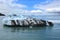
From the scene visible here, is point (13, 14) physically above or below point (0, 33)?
above

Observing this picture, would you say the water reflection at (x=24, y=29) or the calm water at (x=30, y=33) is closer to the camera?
the calm water at (x=30, y=33)

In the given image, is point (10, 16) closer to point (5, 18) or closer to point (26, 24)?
point (5, 18)

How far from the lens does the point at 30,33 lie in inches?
168

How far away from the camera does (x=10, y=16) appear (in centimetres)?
441

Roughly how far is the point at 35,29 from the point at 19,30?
1.33 ft

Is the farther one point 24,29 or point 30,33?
point 24,29

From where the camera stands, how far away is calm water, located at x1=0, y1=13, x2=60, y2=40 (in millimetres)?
3992

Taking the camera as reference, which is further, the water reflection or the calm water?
the water reflection

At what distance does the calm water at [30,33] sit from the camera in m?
3.99

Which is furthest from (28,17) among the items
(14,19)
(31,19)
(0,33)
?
(0,33)

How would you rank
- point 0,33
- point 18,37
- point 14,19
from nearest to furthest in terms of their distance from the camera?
point 18,37
point 0,33
point 14,19

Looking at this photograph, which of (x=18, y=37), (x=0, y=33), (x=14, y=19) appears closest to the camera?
(x=18, y=37)

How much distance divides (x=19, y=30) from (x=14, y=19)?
1.03ft

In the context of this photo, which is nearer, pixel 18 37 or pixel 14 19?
pixel 18 37
